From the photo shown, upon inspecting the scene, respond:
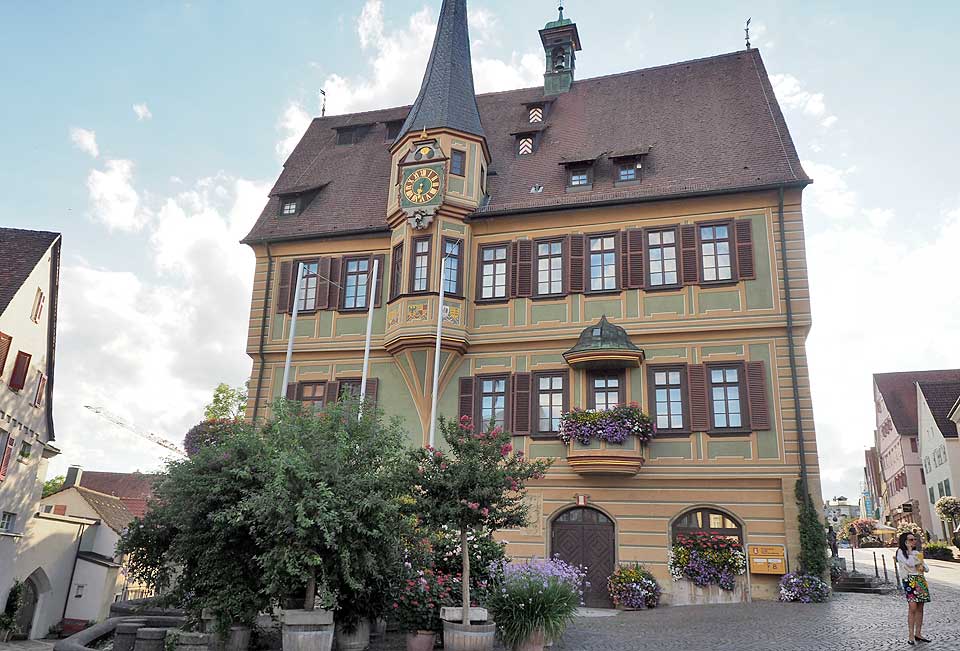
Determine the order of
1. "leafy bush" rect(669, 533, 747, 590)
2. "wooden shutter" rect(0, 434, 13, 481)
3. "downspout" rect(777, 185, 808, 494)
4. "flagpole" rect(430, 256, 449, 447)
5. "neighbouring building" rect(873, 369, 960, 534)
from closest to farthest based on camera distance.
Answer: "leafy bush" rect(669, 533, 747, 590) → "downspout" rect(777, 185, 808, 494) → "flagpole" rect(430, 256, 449, 447) → "wooden shutter" rect(0, 434, 13, 481) → "neighbouring building" rect(873, 369, 960, 534)

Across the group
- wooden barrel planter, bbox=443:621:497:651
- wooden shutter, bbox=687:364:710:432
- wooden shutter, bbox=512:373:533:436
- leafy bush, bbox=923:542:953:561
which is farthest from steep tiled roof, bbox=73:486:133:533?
leafy bush, bbox=923:542:953:561

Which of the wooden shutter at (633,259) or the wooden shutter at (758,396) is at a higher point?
the wooden shutter at (633,259)

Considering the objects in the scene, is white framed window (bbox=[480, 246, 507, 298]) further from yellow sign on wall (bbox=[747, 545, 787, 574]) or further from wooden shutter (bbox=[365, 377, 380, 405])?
yellow sign on wall (bbox=[747, 545, 787, 574])

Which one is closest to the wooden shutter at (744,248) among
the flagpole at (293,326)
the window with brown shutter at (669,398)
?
the window with brown shutter at (669,398)

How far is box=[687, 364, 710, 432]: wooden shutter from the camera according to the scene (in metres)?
21.0

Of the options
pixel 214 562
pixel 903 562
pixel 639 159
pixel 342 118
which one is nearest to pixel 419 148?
pixel 639 159

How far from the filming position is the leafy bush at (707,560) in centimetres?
1980

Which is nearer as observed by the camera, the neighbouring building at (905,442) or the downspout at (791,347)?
the downspout at (791,347)

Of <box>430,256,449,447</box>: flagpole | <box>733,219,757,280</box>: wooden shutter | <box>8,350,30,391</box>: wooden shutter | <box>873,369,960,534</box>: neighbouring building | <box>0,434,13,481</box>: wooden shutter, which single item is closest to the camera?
<box>733,219,757,280</box>: wooden shutter

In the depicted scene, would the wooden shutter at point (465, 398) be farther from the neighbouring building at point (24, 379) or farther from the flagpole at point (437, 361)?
the neighbouring building at point (24, 379)

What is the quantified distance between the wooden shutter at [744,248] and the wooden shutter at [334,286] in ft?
39.4

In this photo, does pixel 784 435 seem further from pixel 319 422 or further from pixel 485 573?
pixel 319 422

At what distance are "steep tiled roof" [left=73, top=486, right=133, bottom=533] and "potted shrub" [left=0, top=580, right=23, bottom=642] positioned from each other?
9.78 m

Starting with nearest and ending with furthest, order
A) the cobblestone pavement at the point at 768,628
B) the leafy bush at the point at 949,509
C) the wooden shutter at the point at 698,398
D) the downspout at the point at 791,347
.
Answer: the cobblestone pavement at the point at 768,628, the downspout at the point at 791,347, the wooden shutter at the point at 698,398, the leafy bush at the point at 949,509
